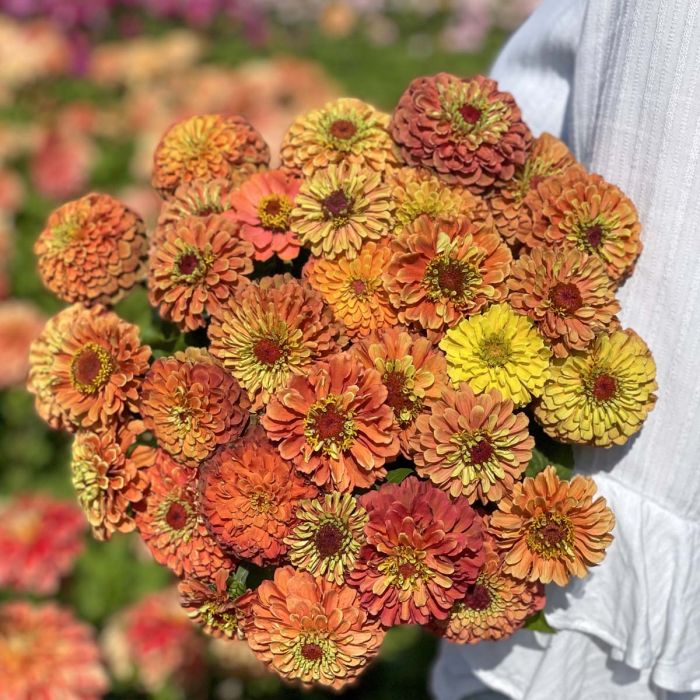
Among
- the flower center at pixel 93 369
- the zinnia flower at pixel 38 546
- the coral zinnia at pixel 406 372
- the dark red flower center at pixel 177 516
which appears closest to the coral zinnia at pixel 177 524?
the dark red flower center at pixel 177 516

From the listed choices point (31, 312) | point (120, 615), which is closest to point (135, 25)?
point (31, 312)

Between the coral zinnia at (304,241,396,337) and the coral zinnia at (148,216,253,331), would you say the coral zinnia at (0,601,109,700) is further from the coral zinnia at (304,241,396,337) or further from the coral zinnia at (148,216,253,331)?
the coral zinnia at (304,241,396,337)

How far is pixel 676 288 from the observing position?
98 centimetres

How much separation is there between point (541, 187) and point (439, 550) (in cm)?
41

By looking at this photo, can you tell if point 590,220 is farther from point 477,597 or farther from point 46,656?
point 46,656

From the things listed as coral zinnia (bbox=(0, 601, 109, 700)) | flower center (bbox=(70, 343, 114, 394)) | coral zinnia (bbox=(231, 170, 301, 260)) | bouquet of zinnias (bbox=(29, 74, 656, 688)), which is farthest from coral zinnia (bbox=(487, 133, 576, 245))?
coral zinnia (bbox=(0, 601, 109, 700))

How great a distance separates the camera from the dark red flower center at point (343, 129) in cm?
103

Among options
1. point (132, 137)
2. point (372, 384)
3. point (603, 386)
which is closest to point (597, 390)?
point (603, 386)

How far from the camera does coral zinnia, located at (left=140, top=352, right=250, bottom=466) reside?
919mm

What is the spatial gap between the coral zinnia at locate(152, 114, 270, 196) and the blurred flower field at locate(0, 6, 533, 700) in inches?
7.8

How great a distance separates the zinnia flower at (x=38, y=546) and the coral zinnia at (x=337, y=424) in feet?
4.09

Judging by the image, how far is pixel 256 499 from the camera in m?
0.89

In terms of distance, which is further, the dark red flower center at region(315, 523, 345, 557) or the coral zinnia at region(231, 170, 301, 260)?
the coral zinnia at region(231, 170, 301, 260)

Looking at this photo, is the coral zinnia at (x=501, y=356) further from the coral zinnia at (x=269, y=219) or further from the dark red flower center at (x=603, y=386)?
the coral zinnia at (x=269, y=219)
